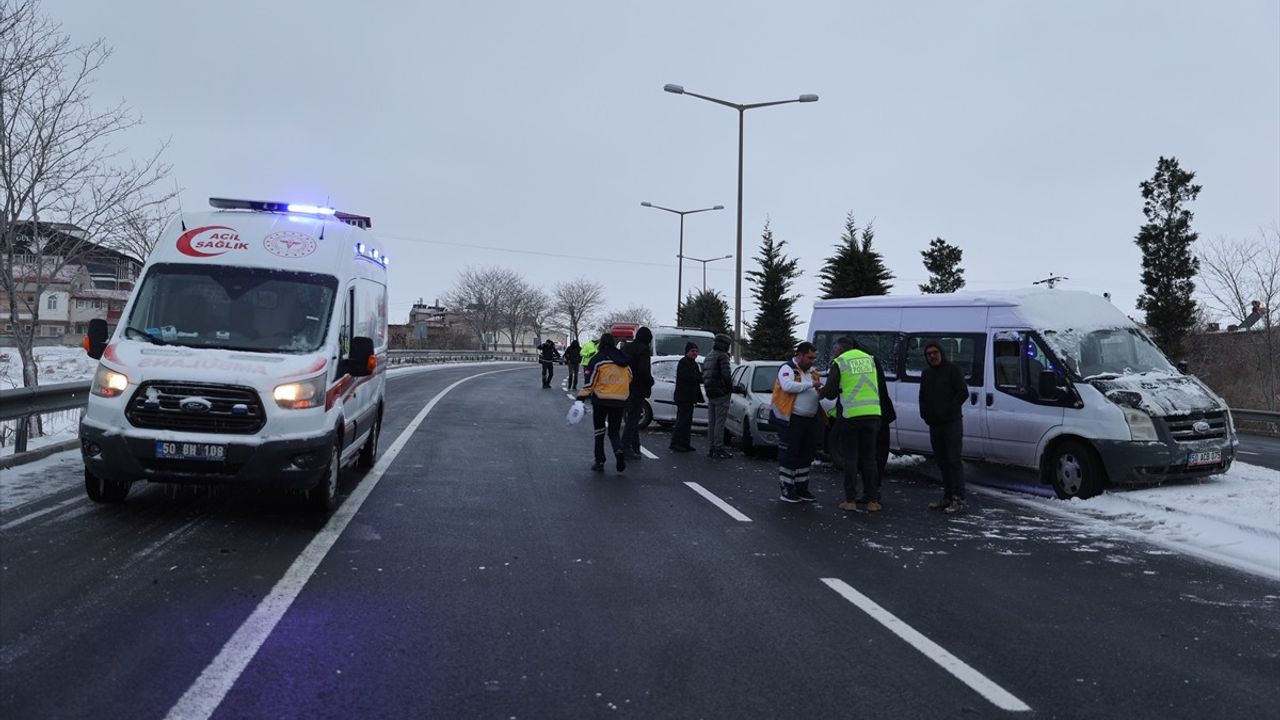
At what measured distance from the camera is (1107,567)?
6938 millimetres

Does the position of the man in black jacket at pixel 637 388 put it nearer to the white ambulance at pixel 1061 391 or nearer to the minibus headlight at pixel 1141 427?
the white ambulance at pixel 1061 391

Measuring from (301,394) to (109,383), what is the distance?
4.62 feet

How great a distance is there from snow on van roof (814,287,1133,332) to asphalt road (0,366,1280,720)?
2.99 metres

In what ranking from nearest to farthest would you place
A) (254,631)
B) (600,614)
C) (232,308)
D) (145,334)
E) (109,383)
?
(254,631), (600,614), (109,383), (145,334), (232,308)

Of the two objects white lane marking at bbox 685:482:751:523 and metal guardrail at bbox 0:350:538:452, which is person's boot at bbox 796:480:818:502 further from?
metal guardrail at bbox 0:350:538:452

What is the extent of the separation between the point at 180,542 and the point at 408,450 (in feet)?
19.7

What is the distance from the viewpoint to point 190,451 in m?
6.71

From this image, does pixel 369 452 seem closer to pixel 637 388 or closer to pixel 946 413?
pixel 637 388

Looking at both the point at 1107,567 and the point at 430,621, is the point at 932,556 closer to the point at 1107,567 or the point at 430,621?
the point at 1107,567

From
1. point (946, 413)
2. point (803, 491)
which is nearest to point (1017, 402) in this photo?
point (946, 413)

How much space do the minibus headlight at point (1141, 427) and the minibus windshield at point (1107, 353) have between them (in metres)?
0.68

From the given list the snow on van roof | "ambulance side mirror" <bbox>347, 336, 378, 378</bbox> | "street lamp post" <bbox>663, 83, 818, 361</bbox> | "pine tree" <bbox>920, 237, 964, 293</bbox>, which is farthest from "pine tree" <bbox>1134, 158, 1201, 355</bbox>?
"ambulance side mirror" <bbox>347, 336, 378, 378</bbox>

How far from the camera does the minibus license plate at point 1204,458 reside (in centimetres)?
957

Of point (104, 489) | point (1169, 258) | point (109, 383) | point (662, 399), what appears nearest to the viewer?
point (109, 383)
